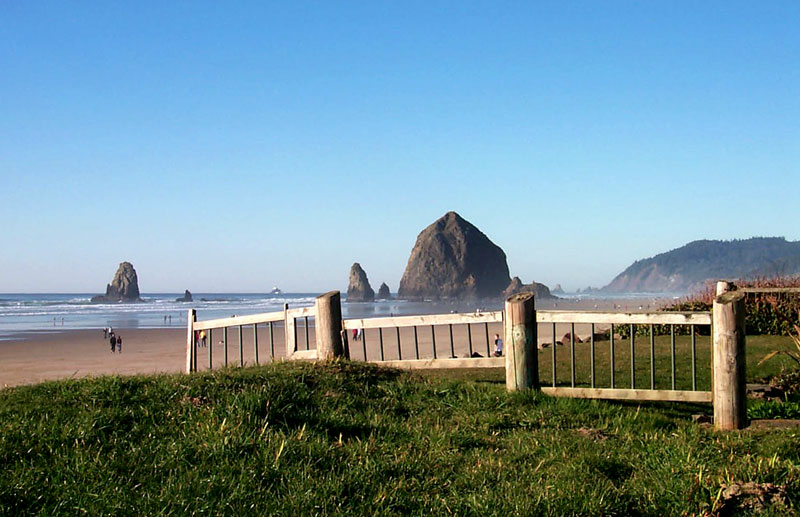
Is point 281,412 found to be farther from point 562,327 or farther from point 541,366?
point 562,327

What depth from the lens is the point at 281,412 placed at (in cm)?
677

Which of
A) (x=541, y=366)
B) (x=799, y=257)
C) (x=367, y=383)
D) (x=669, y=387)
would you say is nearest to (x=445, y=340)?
(x=541, y=366)

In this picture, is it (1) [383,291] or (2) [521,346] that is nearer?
(2) [521,346]

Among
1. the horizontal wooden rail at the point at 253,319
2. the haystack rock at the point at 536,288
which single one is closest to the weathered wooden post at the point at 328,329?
the horizontal wooden rail at the point at 253,319

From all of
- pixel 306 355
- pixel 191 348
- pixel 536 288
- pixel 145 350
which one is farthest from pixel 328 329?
pixel 536 288

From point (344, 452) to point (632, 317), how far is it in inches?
186

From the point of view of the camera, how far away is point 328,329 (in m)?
10.3

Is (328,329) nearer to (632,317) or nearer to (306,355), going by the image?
(306,355)

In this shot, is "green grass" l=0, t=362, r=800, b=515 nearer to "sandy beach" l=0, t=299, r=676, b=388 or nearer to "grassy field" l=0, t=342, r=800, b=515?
"grassy field" l=0, t=342, r=800, b=515

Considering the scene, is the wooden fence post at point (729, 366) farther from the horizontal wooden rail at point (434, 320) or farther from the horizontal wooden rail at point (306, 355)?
the horizontal wooden rail at point (306, 355)

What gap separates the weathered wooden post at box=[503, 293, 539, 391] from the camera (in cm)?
879

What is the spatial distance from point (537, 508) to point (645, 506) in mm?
934

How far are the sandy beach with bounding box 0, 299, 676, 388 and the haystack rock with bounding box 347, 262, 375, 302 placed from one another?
111175 mm

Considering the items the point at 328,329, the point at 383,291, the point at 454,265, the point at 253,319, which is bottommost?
the point at 383,291
